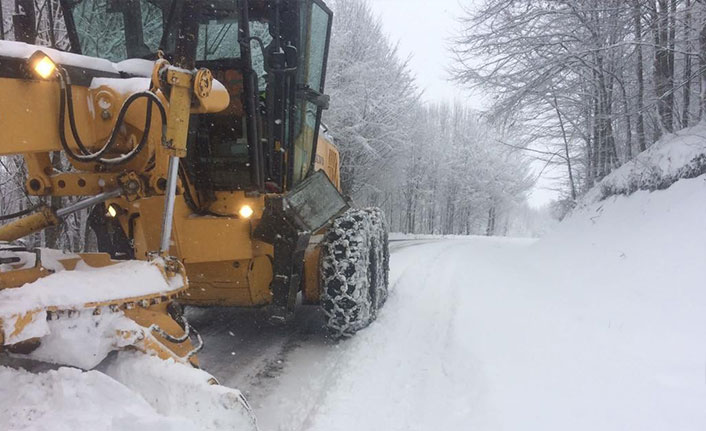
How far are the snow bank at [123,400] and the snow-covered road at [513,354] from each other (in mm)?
1073

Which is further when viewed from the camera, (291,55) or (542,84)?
(542,84)

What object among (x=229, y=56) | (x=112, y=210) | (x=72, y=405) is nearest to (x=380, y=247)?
(x=229, y=56)

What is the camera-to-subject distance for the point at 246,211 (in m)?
3.52

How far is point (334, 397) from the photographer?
3104 millimetres

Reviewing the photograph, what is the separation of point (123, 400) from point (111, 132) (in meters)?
1.28

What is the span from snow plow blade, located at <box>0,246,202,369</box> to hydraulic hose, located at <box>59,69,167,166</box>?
0.47 m

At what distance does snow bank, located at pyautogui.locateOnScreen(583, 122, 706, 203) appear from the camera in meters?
6.68

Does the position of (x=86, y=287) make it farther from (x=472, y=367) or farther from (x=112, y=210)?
(x=472, y=367)

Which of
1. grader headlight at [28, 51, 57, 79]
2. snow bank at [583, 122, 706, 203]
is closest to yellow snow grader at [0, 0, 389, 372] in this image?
grader headlight at [28, 51, 57, 79]

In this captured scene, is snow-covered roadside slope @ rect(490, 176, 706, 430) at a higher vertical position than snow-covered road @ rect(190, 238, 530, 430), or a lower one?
higher

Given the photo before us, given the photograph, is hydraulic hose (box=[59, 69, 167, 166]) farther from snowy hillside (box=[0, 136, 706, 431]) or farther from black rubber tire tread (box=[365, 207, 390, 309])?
black rubber tire tread (box=[365, 207, 390, 309])

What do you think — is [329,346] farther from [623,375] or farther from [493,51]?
[493,51]

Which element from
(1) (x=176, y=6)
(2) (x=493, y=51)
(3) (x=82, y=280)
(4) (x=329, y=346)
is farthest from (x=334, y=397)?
(2) (x=493, y=51)

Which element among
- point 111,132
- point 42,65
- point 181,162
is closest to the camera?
point 42,65
